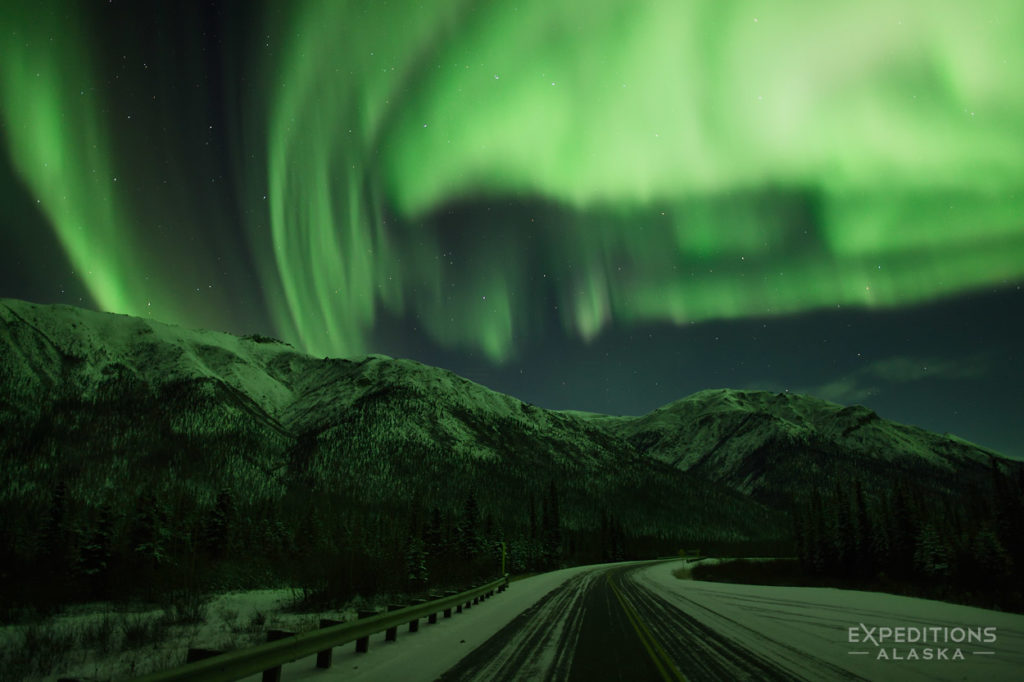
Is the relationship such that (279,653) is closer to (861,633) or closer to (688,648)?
(688,648)

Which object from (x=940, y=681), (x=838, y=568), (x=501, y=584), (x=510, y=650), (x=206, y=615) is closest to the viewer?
(x=940, y=681)

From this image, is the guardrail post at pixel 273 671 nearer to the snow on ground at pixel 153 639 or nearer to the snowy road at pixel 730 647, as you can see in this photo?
the snow on ground at pixel 153 639

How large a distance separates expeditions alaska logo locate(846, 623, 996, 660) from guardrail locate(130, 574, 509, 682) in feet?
29.4

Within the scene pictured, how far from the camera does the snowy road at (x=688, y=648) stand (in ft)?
29.2

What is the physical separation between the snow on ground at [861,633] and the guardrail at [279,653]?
6.43 metres

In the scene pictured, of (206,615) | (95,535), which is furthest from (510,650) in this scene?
(95,535)

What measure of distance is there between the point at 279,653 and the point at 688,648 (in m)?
7.71

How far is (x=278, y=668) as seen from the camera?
7.51m

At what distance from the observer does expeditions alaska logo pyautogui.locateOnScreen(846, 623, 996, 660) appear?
→ 11.0m

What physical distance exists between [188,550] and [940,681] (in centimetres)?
5989

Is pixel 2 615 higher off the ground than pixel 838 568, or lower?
higher

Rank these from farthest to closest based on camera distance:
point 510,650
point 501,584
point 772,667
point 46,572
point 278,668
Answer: point 46,572 < point 501,584 < point 510,650 < point 772,667 < point 278,668

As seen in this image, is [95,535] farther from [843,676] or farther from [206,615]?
[843,676]

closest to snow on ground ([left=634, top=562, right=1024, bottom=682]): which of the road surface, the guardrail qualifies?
the road surface
